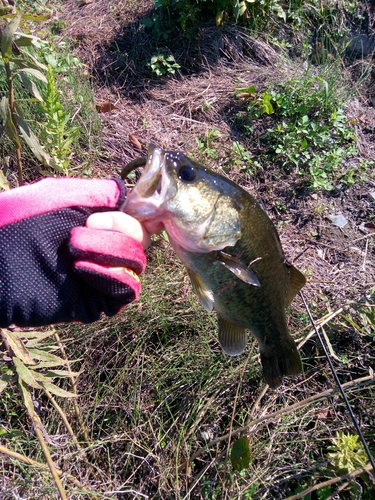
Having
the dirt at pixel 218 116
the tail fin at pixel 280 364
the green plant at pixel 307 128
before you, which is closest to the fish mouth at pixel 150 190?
the tail fin at pixel 280 364

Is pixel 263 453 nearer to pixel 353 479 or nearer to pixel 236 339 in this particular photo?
pixel 353 479

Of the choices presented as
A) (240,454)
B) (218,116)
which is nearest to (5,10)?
(240,454)

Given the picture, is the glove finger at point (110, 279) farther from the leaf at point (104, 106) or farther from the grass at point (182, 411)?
the leaf at point (104, 106)

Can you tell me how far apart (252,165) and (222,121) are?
54 cm

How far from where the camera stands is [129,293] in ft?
4.80

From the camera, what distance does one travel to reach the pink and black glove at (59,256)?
1.37 meters

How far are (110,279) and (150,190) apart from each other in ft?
1.03

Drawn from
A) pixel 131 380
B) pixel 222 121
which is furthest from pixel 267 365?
pixel 222 121

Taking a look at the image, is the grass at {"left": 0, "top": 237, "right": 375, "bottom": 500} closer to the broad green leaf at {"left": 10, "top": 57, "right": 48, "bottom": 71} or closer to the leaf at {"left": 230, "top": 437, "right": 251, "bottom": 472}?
the leaf at {"left": 230, "top": 437, "right": 251, "bottom": 472}

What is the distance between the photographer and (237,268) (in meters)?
1.63

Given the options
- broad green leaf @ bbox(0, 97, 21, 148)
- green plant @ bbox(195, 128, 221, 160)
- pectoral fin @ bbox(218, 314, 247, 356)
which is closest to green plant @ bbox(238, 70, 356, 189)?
green plant @ bbox(195, 128, 221, 160)

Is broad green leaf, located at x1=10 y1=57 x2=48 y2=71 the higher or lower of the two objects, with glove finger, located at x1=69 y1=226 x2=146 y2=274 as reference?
higher

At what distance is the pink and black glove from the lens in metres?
1.37

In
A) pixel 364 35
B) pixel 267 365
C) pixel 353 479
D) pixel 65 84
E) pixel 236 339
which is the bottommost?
pixel 353 479
